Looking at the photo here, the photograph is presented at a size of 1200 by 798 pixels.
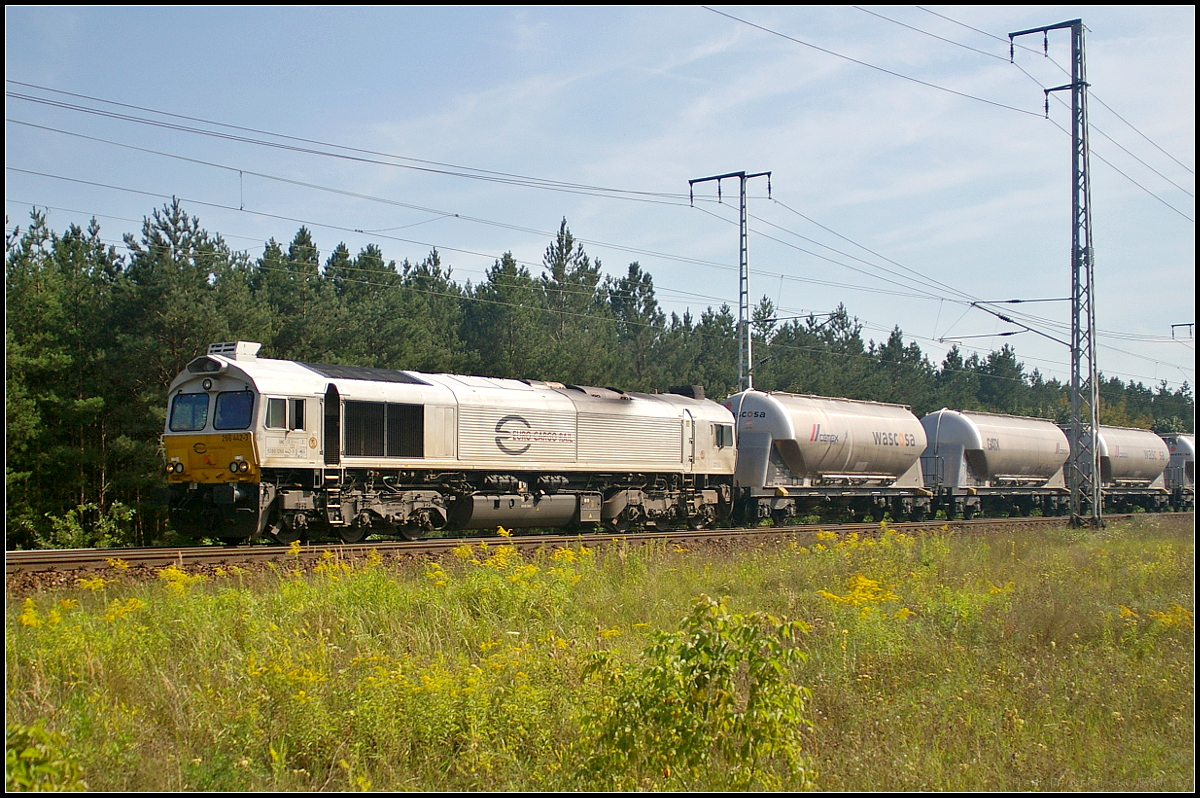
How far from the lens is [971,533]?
24250 millimetres

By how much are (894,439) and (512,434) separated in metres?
14.8

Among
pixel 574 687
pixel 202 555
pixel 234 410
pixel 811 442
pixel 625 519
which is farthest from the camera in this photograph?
pixel 811 442

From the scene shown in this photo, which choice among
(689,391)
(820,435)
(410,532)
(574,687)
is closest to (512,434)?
(410,532)

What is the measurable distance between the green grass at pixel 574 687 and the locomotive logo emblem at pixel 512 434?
720cm

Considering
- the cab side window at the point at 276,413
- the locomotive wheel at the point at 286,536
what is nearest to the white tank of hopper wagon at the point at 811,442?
the locomotive wheel at the point at 286,536

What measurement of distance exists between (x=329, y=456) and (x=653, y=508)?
945 cm

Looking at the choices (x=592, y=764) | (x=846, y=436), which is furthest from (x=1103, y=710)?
(x=846, y=436)

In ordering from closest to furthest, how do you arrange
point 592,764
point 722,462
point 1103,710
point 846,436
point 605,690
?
point 592,764
point 605,690
point 1103,710
point 722,462
point 846,436

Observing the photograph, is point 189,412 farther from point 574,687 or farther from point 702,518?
point 702,518

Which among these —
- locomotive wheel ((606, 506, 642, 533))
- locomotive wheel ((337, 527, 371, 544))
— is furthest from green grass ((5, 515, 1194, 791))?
locomotive wheel ((606, 506, 642, 533))

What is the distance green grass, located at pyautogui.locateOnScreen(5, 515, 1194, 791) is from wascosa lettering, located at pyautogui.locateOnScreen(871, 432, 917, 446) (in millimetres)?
16183

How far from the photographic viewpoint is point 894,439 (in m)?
30.1

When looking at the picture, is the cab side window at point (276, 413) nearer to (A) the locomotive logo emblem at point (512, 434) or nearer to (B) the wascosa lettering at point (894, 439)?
(A) the locomotive logo emblem at point (512, 434)

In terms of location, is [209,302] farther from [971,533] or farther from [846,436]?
[971,533]
